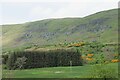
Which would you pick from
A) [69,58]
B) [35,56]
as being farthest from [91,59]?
[35,56]

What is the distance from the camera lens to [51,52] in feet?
249

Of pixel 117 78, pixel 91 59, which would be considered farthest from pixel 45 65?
pixel 117 78

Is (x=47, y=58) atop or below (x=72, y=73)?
atop

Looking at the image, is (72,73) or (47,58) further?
(47,58)

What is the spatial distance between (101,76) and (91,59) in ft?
126

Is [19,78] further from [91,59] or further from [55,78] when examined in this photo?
[91,59]

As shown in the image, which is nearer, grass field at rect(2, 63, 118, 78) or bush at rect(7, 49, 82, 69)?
grass field at rect(2, 63, 118, 78)

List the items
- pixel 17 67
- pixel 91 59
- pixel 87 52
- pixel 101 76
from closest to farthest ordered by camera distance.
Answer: pixel 101 76
pixel 17 67
pixel 91 59
pixel 87 52

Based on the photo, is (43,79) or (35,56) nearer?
→ (43,79)

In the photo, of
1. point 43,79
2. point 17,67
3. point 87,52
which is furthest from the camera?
point 87,52

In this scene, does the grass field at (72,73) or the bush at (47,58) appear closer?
the grass field at (72,73)

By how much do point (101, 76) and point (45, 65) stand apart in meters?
33.3

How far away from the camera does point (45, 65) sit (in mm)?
74875

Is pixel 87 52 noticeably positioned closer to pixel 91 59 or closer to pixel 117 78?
pixel 91 59
